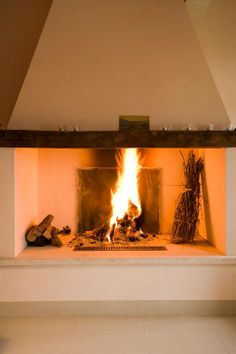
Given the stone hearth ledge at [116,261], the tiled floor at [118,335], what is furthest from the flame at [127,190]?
the tiled floor at [118,335]

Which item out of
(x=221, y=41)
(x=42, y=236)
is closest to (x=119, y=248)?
(x=42, y=236)

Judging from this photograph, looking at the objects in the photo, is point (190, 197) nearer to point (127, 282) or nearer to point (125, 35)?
point (127, 282)

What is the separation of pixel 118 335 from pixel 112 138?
1411 mm

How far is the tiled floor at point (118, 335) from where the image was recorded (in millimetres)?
2070

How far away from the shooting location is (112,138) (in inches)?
96.4

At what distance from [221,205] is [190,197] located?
353 mm

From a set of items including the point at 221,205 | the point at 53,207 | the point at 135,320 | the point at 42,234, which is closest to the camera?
the point at 135,320

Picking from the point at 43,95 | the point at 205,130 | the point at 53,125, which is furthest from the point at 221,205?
the point at 43,95

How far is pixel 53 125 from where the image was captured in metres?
2.51

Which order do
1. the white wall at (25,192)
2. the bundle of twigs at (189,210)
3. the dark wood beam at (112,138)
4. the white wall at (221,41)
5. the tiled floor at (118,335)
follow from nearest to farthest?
1. the tiled floor at (118,335)
2. the dark wood beam at (112,138)
3. the white wall at (25,192)
4. the bundle of twigs at (189,210)
5. the white wall at (221,41)

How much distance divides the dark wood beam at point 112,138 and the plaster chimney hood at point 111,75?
3.3 inches

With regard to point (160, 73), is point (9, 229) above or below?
below

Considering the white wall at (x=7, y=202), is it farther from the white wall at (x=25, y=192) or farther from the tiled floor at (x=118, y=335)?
the tiled floor at (x=118, y=335)

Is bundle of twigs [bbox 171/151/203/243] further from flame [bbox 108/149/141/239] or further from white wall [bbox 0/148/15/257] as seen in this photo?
white wall [bbox 0/148/15/257]
